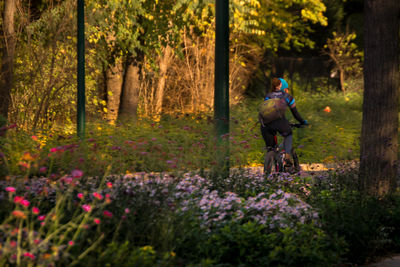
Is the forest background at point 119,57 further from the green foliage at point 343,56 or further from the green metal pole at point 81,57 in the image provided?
the green foliage at point 343,56

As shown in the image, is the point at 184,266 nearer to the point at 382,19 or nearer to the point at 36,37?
the point at 382,19

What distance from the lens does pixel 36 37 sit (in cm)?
1578

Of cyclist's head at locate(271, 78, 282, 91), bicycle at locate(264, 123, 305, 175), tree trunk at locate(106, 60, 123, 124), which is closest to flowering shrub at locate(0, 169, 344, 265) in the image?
bicycle at locate(264, 123, 305, 175)

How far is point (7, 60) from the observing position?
45.2 feet

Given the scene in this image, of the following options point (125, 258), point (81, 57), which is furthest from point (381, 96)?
point (81, 57)

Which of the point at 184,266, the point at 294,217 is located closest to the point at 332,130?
the point at 294,217

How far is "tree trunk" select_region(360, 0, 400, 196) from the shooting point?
7.41 m

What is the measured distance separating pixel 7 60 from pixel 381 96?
29.7ft

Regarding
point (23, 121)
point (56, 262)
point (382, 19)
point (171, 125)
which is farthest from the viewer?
point (23, 121)

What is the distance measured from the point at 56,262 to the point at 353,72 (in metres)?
28.6

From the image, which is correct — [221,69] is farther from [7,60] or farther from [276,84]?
[7,60]

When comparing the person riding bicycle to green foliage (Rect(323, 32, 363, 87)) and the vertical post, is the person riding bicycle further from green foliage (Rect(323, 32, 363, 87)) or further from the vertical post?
green foliage (Rect(323, 32, 363, 87))

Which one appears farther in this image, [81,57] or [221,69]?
[81,57]

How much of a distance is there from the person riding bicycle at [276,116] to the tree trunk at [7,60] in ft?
20.6
